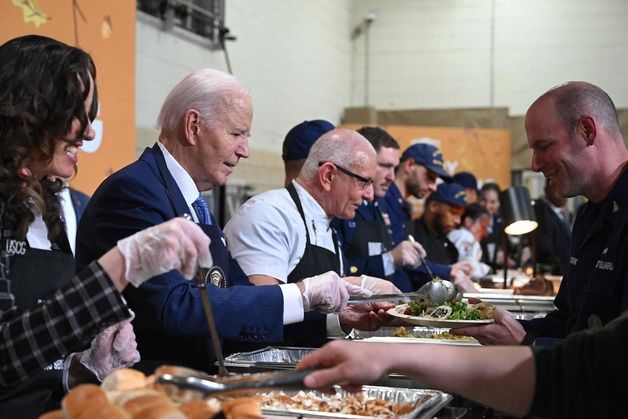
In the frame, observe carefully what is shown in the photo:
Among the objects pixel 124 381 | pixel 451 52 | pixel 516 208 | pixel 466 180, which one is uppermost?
pixel 451 52

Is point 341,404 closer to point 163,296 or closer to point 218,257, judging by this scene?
point 163,296

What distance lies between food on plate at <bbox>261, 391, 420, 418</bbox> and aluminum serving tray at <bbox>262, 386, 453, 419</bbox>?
21 mm

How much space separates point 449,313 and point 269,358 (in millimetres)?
734

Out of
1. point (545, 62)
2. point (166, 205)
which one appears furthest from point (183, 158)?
point (545, 62)

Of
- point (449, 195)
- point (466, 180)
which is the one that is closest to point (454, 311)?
point (449, 195)

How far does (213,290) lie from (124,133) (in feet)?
7.20

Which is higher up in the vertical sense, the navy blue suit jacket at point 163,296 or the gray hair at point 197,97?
the gray hair at point 197,97

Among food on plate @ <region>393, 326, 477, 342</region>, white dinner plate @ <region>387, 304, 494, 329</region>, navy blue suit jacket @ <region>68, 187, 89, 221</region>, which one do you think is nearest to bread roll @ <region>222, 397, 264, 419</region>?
white dinner plate @ <region>387, 304, 494, 329</region>

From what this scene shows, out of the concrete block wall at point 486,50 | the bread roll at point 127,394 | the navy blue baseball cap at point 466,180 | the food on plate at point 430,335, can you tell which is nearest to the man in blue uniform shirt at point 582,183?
the food on plate at point 430,335

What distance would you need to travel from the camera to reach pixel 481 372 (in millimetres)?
1479

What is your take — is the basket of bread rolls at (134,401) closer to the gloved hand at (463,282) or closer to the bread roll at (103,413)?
the bread roll at (103,413)

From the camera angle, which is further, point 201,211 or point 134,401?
point 201,211

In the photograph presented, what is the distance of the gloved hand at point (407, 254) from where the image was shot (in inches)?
177

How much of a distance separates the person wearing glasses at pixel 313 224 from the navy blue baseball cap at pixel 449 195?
2.48 meters
